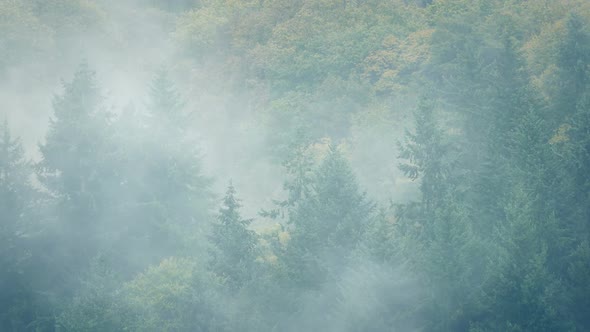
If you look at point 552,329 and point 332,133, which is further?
point 332,133

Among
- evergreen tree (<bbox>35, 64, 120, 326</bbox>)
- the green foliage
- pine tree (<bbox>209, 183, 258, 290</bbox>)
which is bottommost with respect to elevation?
the green foliage

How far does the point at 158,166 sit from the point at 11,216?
9536mm

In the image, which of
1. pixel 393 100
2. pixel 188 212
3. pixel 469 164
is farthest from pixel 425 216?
pixel 393 100

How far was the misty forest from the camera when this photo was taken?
125 ft

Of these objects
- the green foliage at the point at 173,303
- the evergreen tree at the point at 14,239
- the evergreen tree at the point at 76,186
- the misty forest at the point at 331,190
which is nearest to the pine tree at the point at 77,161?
the evergreen tree at the point at 76,186

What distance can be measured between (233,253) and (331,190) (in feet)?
21.2

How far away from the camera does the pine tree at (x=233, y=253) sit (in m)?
41.1

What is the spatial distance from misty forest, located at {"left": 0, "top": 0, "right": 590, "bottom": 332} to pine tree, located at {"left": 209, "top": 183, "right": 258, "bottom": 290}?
0.11 meters

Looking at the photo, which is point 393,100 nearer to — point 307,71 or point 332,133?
point 332,133

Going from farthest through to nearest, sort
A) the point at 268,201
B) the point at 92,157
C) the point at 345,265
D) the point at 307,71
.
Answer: the point at 307,71, the point at 268,201, the point at 92,157, the point at 345,265

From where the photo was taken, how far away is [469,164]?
148 feet

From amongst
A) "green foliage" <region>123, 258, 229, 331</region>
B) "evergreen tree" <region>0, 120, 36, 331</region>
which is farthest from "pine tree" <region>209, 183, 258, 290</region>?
"evergreen tree" <region>0, 120, 36, 331</region>

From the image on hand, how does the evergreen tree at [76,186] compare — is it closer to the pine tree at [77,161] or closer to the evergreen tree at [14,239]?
the pine tree at [77,161]

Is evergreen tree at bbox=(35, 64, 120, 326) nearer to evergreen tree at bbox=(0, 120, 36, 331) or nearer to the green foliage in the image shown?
evergreen tree at bbox=(0, 120, 36, 331)
